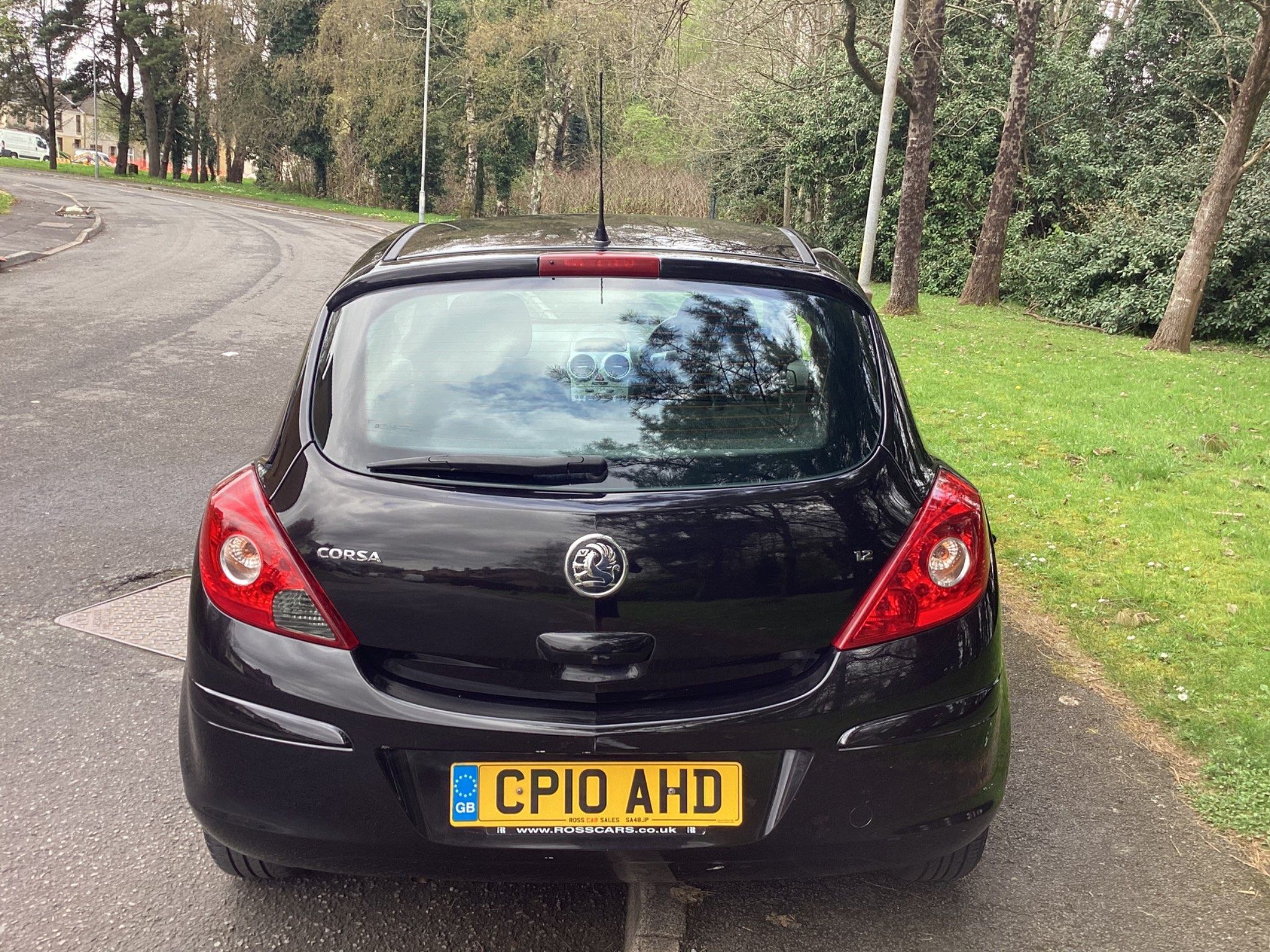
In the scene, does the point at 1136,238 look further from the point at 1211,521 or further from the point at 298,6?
the point at 298,6

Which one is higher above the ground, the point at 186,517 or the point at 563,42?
the point at 563,42

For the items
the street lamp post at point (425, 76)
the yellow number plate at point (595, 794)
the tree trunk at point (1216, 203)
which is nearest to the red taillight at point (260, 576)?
Answer: the yellow number plate at point (595, 794)

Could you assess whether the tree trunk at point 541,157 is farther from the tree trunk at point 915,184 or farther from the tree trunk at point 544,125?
the tree trunk at point 915,184

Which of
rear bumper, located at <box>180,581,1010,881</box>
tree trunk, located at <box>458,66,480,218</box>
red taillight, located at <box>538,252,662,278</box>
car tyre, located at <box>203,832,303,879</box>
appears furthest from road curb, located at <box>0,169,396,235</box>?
rear bumper, located at <box>180,581,1010,881</box>

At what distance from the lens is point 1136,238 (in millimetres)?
19844

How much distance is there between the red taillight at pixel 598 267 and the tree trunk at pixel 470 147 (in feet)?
132

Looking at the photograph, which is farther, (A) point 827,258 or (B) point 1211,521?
(B) point 1211,521

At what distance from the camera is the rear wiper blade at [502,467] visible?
86.7 inches

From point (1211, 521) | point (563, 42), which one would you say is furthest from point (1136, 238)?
point (563, 42)

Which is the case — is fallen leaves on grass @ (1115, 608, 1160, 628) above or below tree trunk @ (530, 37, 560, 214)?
below

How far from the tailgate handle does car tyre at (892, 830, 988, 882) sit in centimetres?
98

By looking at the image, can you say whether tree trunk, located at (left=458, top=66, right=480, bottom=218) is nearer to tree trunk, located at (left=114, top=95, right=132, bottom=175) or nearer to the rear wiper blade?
tree trunk, located at (left=114, top=95, right=132, bottom=175)

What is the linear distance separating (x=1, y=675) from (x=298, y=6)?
50.5 metres

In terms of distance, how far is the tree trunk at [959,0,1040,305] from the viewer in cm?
1859
